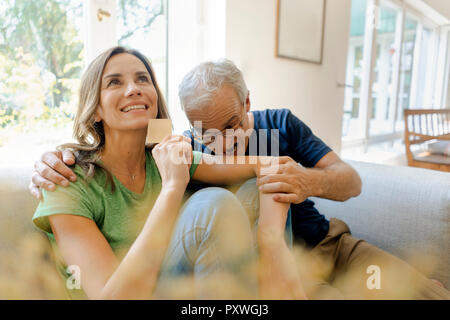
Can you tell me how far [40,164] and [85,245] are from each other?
0.61 ft

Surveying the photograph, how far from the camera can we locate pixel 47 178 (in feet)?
1.85

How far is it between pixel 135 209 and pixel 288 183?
1.01 feet

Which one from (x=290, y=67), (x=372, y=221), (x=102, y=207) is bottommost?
(x=372, y=221)

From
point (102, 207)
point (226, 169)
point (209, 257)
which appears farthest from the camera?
point (226, 169)

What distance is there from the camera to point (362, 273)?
0.75 m

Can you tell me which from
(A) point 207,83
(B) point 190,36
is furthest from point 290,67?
(A) point 207,83

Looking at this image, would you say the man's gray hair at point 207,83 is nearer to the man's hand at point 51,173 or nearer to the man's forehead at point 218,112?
the man's forehead at point 218,112

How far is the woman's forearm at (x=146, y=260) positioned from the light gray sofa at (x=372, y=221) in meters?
0.13

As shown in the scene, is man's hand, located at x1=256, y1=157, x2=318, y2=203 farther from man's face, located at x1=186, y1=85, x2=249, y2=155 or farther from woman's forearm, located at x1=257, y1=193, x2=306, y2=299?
man's face, located at x1=186, y1=85, x2=249, y2=155

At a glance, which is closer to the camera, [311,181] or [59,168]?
[59,168]

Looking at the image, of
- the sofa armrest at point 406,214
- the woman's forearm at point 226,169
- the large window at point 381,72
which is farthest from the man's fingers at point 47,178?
the large window at point 381,72

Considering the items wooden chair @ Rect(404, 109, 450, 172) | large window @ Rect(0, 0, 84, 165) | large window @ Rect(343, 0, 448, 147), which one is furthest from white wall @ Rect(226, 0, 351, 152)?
large window @ Rect(0, 0, 84, 165)

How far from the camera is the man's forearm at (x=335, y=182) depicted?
0.74 m

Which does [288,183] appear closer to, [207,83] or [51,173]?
[207,83]
